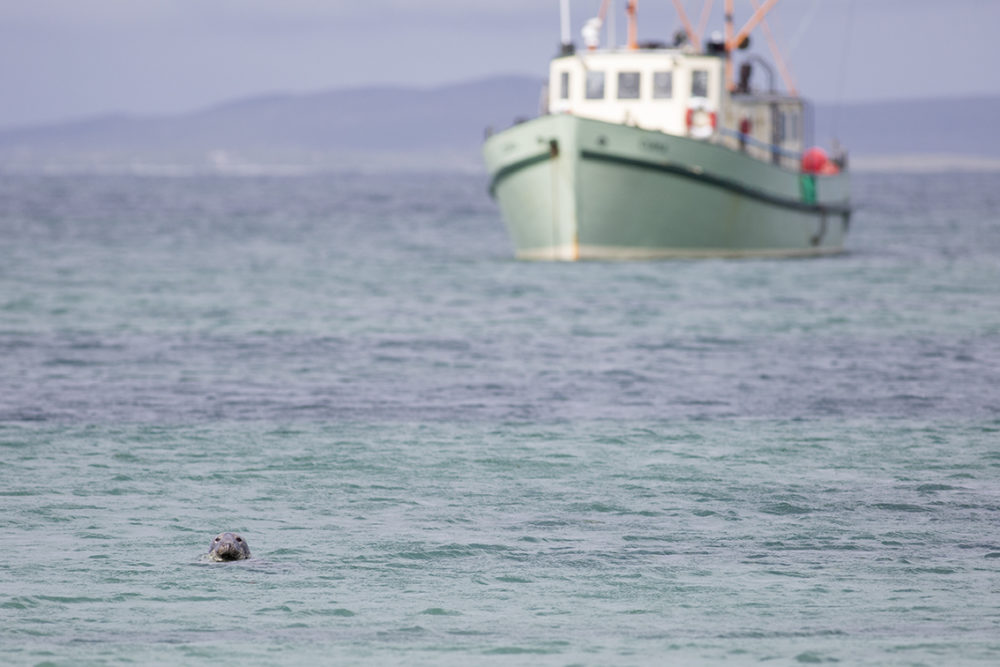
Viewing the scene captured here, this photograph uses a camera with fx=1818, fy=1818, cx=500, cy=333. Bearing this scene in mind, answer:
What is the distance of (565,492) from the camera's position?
37.0 ft

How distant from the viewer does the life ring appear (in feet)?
98.2

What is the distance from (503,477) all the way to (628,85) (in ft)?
64.7

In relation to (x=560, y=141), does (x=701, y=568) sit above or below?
below

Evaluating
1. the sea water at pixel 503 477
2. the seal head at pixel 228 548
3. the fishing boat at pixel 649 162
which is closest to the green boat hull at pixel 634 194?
the fishing boat at pixel 649 162

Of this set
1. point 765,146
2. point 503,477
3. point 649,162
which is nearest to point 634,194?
point 649,162

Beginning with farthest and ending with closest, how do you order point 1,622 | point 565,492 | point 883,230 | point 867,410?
point 883,230, point 867,410, point 565,492, point 1,622

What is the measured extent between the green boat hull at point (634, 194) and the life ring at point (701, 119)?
88 cm

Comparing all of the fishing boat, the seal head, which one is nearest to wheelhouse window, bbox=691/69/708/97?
the fishing boat

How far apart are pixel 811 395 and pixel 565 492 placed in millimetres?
5170

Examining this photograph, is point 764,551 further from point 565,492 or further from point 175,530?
point 175,530

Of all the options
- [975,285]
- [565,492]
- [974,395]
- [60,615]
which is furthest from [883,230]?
[60,615]

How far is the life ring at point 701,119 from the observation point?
98.2 ft

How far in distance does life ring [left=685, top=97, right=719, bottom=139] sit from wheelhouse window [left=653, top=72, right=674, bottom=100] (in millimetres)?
532

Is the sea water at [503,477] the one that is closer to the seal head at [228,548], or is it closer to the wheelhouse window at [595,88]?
the seal head at [228,548]
